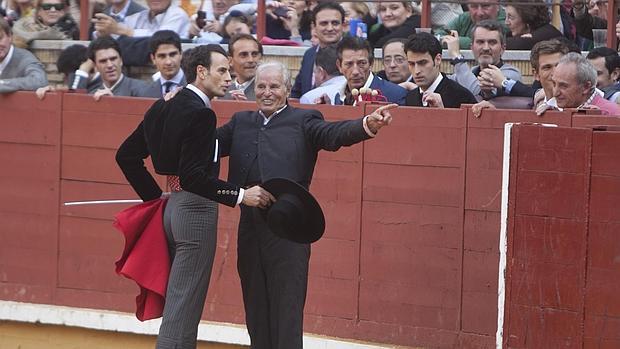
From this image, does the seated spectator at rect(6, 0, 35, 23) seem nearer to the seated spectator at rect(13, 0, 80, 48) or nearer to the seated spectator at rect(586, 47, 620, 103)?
the seated spectator at rect(13, 0, 80, 48)

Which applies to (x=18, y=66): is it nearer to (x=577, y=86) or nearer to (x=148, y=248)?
(x=148, y=248)

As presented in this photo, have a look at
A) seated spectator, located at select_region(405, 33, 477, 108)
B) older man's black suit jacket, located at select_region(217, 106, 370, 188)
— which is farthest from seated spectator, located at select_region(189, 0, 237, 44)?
older man's black suit jacket, located at select_region(217, 106, 370, 188)

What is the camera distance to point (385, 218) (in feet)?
25.5

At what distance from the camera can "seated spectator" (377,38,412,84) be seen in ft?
27.4

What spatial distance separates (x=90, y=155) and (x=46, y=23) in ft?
7.75

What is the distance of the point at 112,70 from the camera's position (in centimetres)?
912

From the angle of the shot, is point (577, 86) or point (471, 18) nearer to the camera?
point (577, 86)

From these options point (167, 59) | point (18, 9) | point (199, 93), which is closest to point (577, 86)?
point (199, 93)

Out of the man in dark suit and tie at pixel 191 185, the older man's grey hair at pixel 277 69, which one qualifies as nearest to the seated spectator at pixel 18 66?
the man in dark suit and tie at pixel 191 185

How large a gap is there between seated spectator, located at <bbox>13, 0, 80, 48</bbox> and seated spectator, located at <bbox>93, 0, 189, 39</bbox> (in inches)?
19.0

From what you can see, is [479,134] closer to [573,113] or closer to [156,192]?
[573,113]

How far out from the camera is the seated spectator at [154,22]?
1025 cm

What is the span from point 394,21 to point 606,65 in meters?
1.96

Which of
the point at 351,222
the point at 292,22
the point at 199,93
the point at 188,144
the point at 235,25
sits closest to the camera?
the point at 188,144
